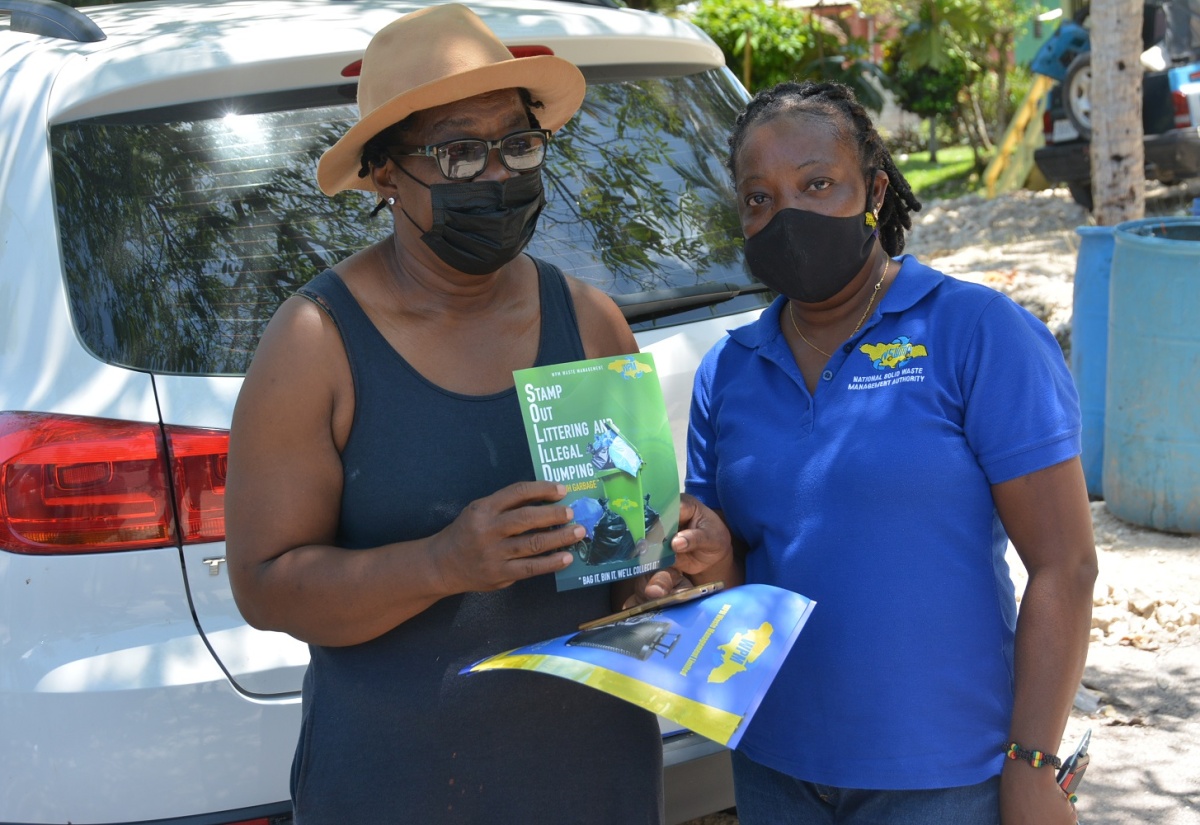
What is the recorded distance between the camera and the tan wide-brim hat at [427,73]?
192 centimetres

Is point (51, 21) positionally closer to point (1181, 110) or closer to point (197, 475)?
point (197, 475)

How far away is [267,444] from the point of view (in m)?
1.84

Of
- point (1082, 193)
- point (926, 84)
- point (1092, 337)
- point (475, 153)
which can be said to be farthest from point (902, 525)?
point (926, 84)

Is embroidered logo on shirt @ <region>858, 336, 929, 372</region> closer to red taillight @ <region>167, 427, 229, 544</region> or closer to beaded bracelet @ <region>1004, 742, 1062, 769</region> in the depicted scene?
beaded bracelet @ <region>1004, 742, 1062, 769</region>

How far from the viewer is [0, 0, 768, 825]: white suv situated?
7.56ft

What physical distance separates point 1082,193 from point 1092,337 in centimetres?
622

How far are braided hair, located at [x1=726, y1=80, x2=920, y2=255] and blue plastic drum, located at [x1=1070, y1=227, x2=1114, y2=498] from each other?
13.5ft

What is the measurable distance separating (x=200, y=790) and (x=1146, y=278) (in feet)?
14.7

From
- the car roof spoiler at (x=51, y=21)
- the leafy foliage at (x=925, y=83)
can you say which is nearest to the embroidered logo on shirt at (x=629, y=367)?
the car roof spoiler at (x=51, y=21)

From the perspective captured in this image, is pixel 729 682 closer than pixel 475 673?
Yes

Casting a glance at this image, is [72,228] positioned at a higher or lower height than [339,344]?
higher

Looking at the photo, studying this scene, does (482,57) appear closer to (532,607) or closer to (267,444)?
(267,444)

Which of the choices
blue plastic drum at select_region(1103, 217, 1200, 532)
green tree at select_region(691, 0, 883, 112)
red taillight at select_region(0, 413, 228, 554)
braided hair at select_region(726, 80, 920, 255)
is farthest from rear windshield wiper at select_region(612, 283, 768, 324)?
green tree at select_region(691, 0, 883, 112)

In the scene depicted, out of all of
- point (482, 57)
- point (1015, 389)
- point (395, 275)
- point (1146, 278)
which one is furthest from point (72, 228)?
point (1146, 278)
